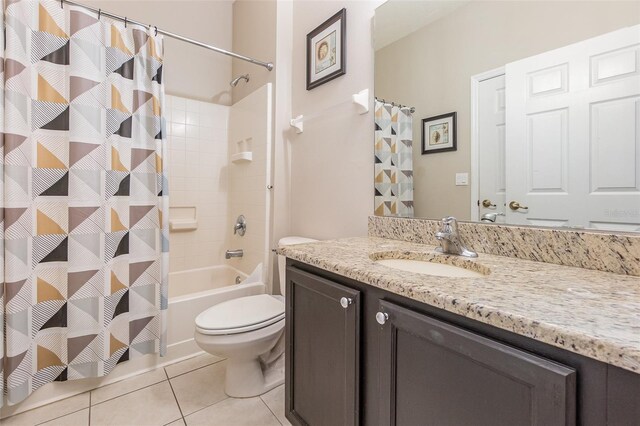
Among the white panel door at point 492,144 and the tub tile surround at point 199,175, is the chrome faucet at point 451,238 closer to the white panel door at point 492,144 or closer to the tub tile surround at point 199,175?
the white panel door at point 492,144

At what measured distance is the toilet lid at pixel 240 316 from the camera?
1.33 m

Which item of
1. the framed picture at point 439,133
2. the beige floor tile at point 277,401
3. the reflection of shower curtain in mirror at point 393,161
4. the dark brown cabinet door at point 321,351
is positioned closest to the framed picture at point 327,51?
the reflection of shower curtain in mirror at point 393,161

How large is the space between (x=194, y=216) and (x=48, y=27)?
56.8 inches

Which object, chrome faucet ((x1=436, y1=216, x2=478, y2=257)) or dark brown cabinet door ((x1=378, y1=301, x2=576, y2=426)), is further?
chrome faucet ((x1=436, y1=216, x2=478, y2=257))

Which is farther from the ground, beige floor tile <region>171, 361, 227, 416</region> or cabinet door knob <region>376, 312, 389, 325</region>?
cabinet door knob <region>376, 312, 389, 325</region>

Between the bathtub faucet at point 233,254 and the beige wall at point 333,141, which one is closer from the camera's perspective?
the beige wall at point 333,141

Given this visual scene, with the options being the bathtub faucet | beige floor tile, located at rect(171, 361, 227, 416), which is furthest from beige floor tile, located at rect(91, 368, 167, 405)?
the bathtub faucet

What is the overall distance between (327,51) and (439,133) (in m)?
0.88

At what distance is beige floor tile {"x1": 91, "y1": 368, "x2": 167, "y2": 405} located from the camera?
58.1 inches

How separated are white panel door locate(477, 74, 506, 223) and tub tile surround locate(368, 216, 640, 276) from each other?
0.22 ft

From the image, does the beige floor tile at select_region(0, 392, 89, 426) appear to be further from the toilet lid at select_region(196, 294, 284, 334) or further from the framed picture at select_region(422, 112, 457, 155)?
the framed picture at select_region(422, 112, 457, 155)

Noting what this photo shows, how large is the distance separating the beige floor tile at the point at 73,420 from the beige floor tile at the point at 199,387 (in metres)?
0.36

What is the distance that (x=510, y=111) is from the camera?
990mm

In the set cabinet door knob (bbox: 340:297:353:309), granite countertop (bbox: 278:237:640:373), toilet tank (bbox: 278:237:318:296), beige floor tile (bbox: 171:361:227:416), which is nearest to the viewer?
granite countertop (bbox: 278:237:640:373)
